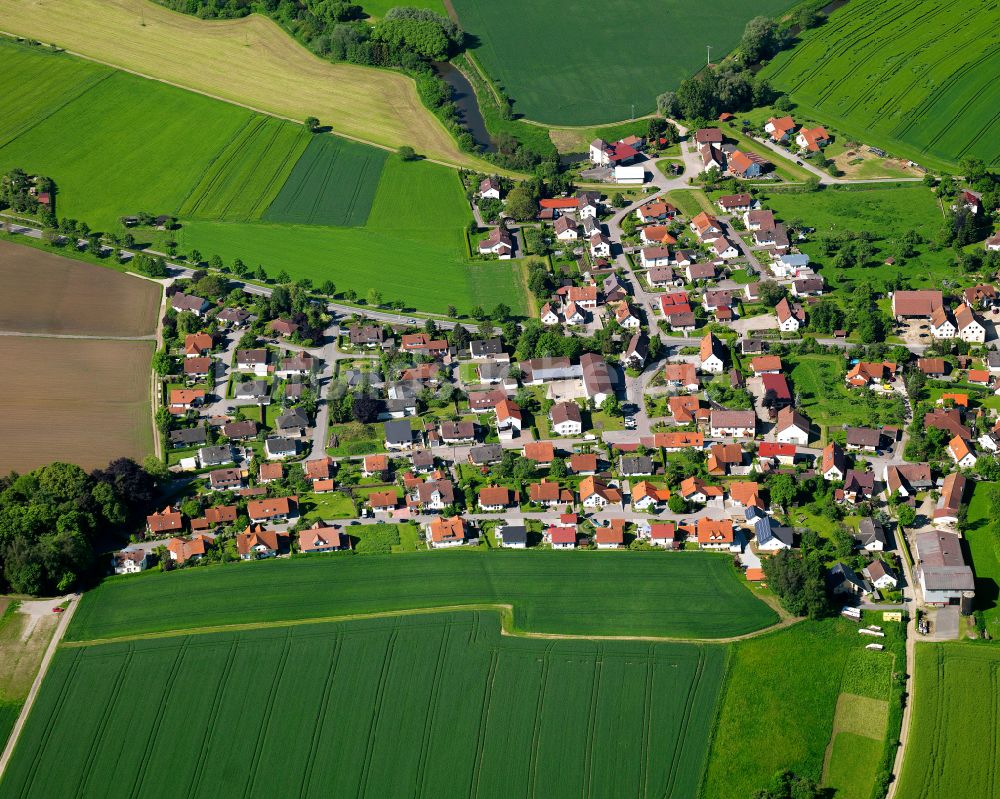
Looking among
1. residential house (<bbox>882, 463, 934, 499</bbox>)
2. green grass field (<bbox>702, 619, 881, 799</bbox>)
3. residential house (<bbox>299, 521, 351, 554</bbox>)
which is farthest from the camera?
residential house (<bbox>882, 463, 934, 499</bbox>)

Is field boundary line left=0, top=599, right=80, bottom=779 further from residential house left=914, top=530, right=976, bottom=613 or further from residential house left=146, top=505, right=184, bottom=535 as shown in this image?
residential house left=914, top=530, right=976, bottom=613

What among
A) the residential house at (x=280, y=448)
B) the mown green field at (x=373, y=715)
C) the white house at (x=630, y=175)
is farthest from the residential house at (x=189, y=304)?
the white house at (x=630, y=175)

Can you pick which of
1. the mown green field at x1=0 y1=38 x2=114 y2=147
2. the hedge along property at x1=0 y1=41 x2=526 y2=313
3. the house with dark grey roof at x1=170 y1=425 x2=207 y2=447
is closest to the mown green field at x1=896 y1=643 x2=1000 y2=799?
the hedge along property at x1=0 y1=41 x2=526 y2=313

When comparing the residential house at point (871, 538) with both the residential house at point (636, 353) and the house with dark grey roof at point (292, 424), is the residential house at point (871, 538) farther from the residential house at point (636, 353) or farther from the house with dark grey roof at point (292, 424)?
the house with dark grey roof at point (292, 424)

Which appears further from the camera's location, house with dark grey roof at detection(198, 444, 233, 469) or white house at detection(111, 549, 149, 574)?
house with dark grey roof at detection(198, 444, 233, 469)

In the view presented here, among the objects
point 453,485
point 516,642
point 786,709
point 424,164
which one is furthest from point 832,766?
point 424,164

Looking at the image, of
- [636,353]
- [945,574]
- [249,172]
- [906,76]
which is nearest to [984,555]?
[945,574]
